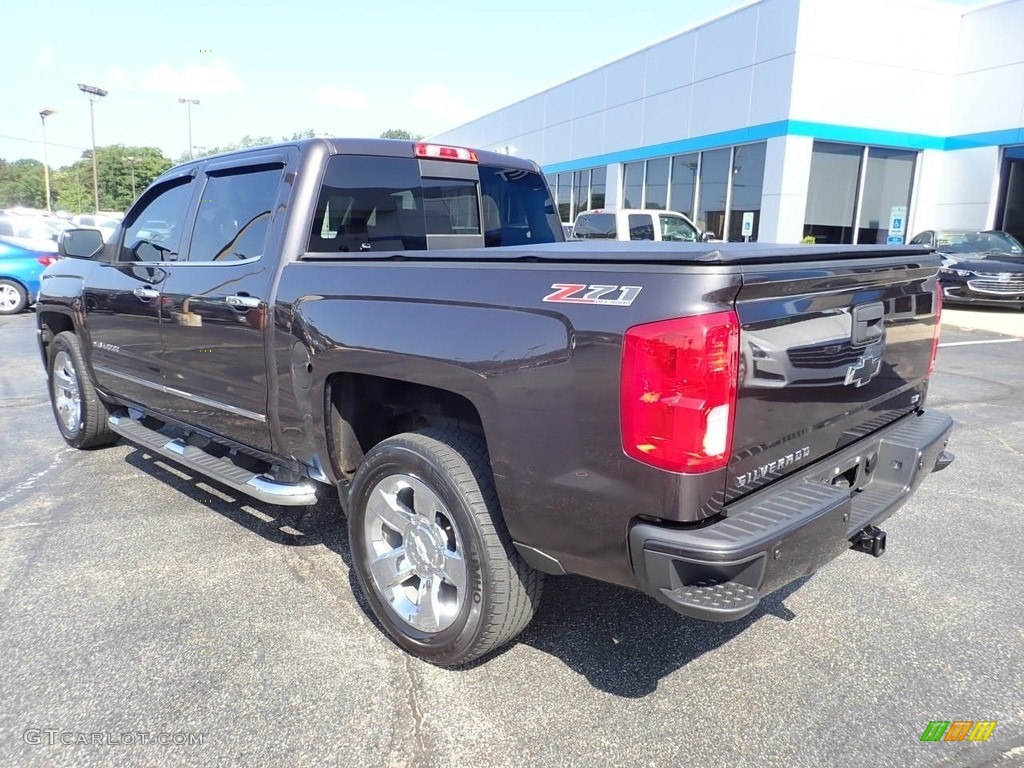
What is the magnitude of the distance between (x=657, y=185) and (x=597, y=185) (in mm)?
3496

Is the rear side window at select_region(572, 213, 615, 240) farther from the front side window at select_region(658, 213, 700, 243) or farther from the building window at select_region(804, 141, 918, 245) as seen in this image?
the building window at select_region(804, 141, 918, 245)

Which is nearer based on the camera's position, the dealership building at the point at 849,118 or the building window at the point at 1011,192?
the dealership building at the point at 849,118

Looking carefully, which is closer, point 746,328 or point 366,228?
point 746,328

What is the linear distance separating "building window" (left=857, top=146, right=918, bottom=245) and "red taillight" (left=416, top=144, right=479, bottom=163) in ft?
55.0

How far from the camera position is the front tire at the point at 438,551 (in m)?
2.53

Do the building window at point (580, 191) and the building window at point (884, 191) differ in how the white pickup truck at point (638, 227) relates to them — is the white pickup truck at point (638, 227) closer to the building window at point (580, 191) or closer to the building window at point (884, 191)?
the building window at point (884, 191)

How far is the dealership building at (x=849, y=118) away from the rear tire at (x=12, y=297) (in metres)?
15.8

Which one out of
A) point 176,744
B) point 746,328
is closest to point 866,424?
point 746,328

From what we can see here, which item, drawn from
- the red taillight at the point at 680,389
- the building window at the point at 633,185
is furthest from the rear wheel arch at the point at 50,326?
the building window at the point at 633,185

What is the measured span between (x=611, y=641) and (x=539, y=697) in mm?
488

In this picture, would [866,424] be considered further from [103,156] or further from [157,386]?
[103,156]

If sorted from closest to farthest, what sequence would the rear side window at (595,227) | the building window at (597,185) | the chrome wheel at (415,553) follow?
the chrome wheel at (415,553) → the rear side window at (595,227) → the building window at (597,185)

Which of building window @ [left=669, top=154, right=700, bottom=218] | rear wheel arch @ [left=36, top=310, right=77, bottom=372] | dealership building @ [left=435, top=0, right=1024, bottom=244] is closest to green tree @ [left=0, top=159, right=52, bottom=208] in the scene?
building window @ [left=669, top=154, right=700, bottom=218]

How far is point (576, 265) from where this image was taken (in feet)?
7.39
